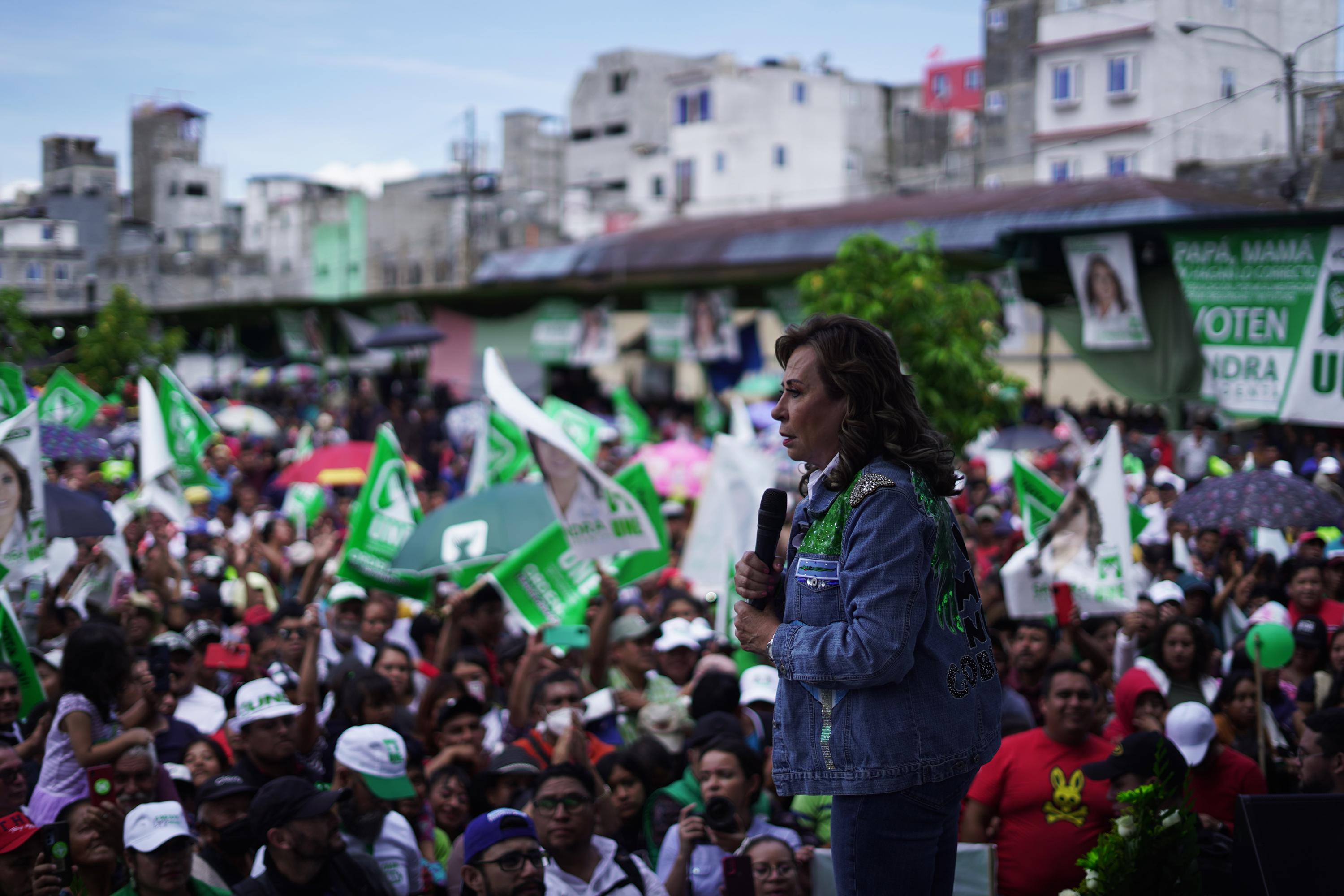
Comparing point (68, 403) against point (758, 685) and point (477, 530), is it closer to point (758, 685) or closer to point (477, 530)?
point (477, 530)

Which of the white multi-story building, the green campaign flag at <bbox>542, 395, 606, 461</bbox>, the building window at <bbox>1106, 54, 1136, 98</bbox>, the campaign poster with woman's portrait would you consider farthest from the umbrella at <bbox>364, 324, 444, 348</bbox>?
the campaign poster with woman's portrait

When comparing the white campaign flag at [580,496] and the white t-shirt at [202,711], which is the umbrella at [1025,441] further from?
the white t-shirt at [202,711]

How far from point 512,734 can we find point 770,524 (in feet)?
12.3

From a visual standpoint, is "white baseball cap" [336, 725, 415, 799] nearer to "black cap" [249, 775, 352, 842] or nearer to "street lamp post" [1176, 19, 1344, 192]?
"black cap" [249, 775, 352, 842]

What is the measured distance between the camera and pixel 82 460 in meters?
11.6

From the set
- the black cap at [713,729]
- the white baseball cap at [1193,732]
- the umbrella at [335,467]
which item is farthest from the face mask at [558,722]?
the umbrella at [335,467]

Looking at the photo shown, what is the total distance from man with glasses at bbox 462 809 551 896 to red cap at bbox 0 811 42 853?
1.32 meters

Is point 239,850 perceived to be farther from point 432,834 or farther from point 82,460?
point 82,460

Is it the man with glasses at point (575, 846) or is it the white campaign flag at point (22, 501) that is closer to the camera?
the man with glasses at point (575, 846)

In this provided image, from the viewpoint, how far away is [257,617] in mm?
8148

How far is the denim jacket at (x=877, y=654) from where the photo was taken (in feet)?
8.63

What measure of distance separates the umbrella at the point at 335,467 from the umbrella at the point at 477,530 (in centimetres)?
459

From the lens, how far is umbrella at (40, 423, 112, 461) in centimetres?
1094

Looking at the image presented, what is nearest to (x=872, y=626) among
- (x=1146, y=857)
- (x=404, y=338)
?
(x=1146, y=857)
